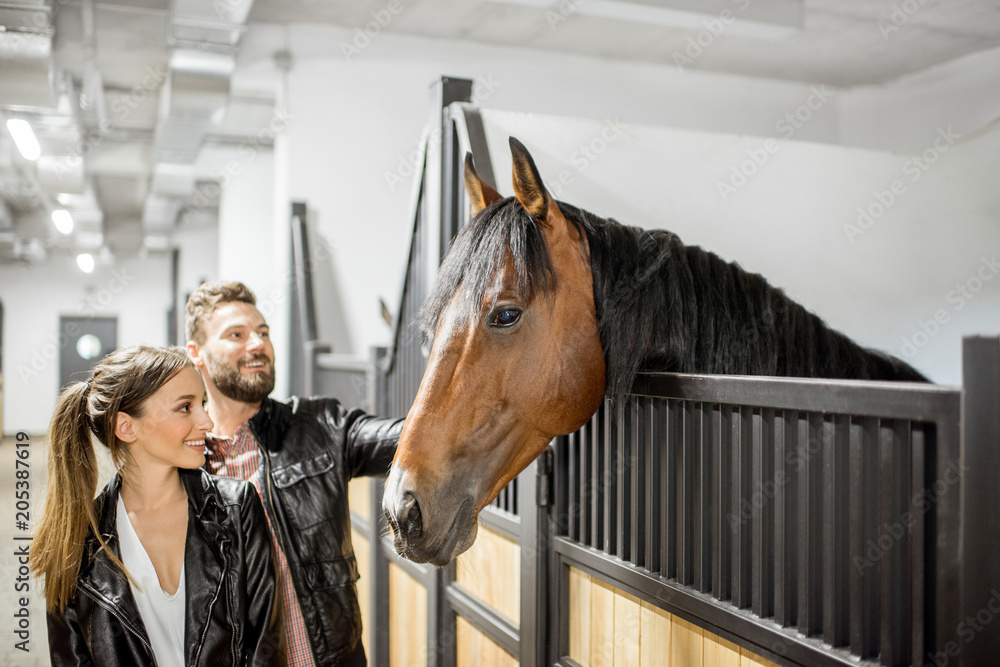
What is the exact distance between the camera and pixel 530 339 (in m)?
1.18

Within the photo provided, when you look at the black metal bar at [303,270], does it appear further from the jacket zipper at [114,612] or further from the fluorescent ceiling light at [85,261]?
the fluorescent ceiling light at [85,261]

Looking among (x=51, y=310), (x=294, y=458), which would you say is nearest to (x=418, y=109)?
(x=294, y=458)

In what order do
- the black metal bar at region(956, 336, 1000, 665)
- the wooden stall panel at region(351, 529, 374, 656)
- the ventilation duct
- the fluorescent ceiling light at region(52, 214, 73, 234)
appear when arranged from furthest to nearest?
the fluorescent ceiling light at region(52, 214, 73, 234), the ventilation duct, the wooden stall panel at region(351, 529, 374, 656), the black metal bar at region(956, 336, 1000, 665)

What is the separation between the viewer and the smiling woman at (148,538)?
48.7 inches

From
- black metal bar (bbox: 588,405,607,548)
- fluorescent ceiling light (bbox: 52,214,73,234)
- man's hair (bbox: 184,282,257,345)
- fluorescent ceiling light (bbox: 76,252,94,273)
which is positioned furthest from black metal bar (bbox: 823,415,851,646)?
fluorescent ceiling light (bbox: 76,252,94,273)

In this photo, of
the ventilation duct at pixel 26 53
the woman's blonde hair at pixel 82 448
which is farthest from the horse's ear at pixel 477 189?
the ventilation duct at pixel 26 53

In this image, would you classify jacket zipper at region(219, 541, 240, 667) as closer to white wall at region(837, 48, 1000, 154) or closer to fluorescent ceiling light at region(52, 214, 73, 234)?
white wall at region(837, 48, 1000, 154)

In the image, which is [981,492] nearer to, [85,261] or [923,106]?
[923,106]

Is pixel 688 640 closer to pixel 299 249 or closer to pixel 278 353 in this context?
pixel 299 249

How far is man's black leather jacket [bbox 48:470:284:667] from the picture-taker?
48.4 inches

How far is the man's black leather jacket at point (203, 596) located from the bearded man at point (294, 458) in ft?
0.42

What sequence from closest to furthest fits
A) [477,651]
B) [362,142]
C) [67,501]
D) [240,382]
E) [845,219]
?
1. [67,501]
2. [240,382]
3. [477,651]
4. [845,219]
5. [362,142]

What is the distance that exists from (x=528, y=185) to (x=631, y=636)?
79 centimetres

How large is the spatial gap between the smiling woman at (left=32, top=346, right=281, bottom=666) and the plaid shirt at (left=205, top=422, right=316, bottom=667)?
12 centimetres
